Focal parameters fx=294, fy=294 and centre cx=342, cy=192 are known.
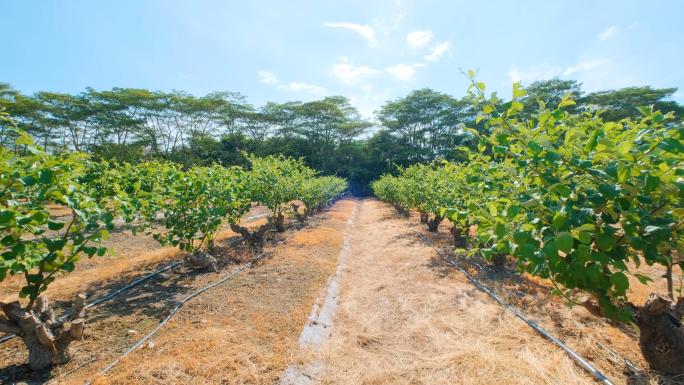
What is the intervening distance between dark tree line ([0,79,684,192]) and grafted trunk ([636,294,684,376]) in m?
26.2

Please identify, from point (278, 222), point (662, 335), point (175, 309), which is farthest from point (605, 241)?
point (278, 222)

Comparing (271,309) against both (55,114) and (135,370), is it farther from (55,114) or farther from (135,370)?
(55,114)

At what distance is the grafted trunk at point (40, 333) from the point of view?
249 cm

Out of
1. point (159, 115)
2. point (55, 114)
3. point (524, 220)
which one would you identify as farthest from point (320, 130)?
point (524, 220)

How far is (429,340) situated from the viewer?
130 inches

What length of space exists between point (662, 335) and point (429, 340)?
1901mm

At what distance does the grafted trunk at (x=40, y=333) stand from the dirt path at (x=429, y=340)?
2.13m

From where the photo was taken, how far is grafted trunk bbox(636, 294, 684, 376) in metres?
2.26

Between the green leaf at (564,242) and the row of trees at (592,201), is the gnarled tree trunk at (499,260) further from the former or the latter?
the green leaf at (564,242)

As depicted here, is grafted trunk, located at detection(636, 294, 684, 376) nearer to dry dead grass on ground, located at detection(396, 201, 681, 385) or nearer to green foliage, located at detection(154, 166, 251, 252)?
Result: dry dead grass on ground, located at detection(396, 201, 681, 385)

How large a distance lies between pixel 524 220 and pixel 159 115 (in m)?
35.6

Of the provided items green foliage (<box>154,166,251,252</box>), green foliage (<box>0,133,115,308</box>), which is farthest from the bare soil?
green foliage (<box>0,133,115,308</box>)

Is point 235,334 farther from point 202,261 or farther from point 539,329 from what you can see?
point 539,329

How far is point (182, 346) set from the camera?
115 inches
